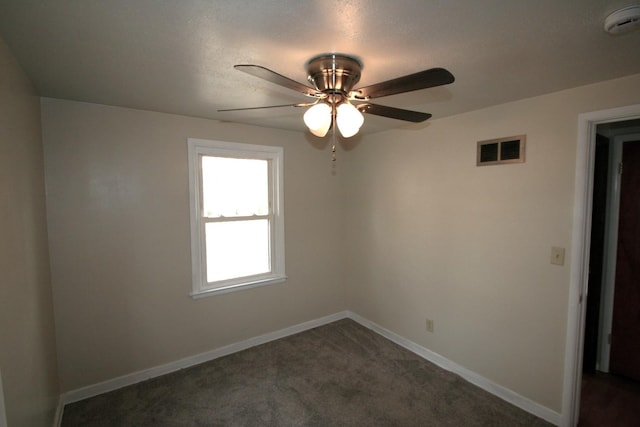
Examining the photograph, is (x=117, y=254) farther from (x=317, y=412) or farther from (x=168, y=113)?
(x=317, y=412)

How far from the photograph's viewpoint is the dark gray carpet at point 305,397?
2.13m

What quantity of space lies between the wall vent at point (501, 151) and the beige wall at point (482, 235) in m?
0.05

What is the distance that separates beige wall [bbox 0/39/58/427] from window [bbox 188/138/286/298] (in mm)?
1065

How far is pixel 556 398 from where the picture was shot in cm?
208

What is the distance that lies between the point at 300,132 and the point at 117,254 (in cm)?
216

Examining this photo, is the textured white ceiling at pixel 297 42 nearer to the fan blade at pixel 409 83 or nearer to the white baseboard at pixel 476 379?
the fan blade at pixel 409 83

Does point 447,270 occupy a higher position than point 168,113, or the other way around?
point 168,113

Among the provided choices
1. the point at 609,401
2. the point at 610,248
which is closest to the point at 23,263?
the point at 609,401

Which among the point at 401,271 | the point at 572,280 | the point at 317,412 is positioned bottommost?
the point at 317,412

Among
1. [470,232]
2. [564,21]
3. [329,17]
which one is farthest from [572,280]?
[329,17]

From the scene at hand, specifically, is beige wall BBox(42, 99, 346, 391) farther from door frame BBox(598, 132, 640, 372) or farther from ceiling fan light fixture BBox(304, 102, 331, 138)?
door frame BBox(598, 132, 640, 372)

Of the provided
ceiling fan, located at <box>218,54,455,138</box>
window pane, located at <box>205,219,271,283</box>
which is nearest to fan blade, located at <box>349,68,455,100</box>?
ceiling fan, located at <box>218,54,455,138</box>

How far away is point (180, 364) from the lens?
2.74 m

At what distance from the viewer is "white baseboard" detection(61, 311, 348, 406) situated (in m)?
2.33
